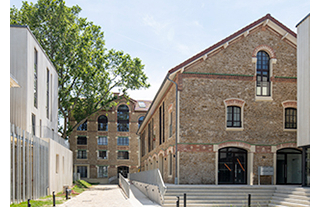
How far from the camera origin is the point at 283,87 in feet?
73.4

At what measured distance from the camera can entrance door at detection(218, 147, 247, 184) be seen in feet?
70.1

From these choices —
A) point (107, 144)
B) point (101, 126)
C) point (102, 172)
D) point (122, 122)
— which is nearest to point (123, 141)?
point (107, 144)

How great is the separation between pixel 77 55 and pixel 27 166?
19.9 meters

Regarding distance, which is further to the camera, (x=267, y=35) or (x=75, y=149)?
(x=75, y=149)

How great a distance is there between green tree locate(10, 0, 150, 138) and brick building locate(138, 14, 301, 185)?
1575cm

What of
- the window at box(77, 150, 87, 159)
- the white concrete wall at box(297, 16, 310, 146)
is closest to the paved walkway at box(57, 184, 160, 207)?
Result: the white concrete wall at box(297, 16, 310, 146)

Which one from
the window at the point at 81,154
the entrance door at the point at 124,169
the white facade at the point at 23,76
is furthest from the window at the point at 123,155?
the white facade at the point at 23,76

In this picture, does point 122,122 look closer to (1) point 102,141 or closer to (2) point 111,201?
(1) point 102,141

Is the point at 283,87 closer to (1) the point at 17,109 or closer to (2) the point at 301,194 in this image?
(2) the point at 301,194

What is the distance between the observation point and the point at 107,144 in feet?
188

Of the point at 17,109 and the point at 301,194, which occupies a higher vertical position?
the point at 17,109

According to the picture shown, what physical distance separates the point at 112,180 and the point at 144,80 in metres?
22.5

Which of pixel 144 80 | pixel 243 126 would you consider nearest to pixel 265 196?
pixel 243 126

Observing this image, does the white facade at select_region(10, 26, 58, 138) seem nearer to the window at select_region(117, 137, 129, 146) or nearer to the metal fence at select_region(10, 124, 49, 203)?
the metal fence at select_region(10, 124, 49, 203)
